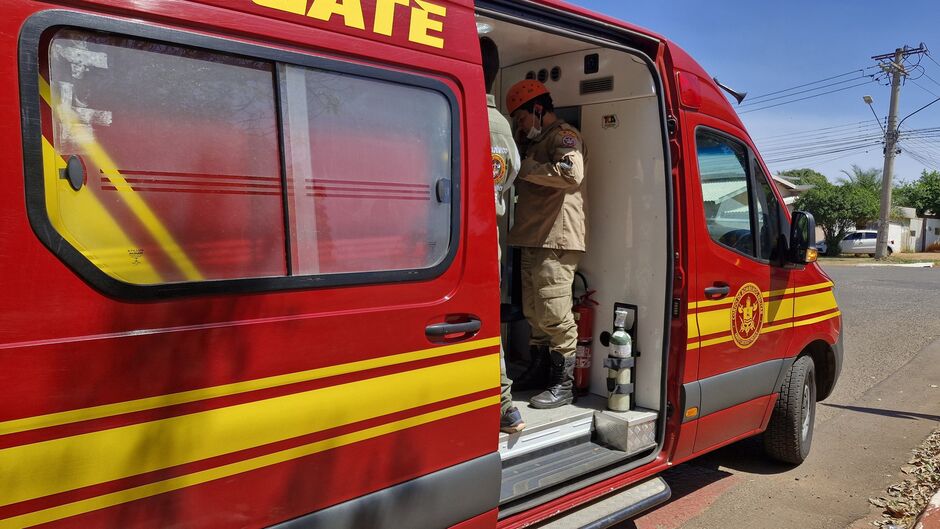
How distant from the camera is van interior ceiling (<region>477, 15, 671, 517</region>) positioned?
3283 mm

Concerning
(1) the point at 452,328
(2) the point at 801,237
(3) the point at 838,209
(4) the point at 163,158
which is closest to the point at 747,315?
(2) the point at 801,237

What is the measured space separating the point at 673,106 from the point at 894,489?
2.89m

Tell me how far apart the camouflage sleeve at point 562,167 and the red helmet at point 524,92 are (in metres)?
0.31

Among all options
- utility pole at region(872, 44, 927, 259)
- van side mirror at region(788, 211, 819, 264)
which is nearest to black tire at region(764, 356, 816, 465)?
van side mirror at region(788, 211, 819, 264)

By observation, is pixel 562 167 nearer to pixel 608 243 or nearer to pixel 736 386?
pixel 608 243

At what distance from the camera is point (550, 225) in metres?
3.56

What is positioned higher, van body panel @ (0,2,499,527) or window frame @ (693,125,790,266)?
window frame @ (693,125,790,266)

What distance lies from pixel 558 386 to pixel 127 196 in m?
2.59

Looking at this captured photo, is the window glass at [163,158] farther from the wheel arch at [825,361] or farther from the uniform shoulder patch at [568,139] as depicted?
the wheel arch at [825,361]

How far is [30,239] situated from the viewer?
1.50 meters

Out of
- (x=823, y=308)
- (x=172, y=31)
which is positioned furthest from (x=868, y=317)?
(x=172, y=31)

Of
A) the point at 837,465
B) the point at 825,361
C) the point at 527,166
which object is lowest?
the point at 837,465

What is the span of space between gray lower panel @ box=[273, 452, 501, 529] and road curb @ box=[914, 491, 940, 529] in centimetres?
260

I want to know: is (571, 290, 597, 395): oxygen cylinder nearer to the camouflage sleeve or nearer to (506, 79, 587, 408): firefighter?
(506, 79, 587, 408): firefighter
